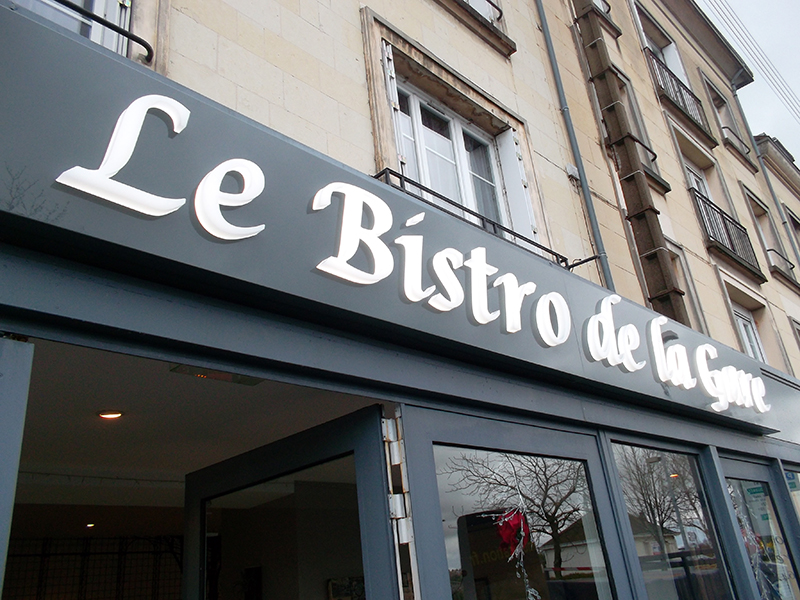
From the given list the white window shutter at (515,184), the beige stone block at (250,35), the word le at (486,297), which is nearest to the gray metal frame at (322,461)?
the word le at (486,297)

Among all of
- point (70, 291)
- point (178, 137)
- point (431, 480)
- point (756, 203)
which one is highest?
point (756, 203)

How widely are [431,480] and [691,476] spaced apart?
2.92 metres

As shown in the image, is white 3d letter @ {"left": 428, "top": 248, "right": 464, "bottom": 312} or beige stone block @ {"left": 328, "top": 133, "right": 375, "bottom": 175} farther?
beige stone block @ {"left": 328, "top": 133, "right": 375, "bottom": 175}

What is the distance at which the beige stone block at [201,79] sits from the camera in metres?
2.64

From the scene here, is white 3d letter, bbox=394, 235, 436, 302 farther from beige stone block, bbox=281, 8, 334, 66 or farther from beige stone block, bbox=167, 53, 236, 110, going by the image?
beige stone block, bbox=281, 8, 334, 66

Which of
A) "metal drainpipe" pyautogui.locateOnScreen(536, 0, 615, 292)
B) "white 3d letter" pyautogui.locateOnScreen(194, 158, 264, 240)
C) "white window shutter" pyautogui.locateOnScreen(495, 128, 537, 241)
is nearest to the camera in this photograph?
"white 3d letter" pyautogui.locateOnScreen(194, 158, 264, 240)

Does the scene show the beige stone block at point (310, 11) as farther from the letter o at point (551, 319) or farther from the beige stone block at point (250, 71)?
the letter o at point (551, 319)

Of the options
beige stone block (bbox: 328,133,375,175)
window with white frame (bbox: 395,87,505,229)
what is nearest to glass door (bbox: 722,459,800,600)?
window with white frame (bbox: 395,87,505,229)

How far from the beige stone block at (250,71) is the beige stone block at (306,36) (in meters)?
0.33

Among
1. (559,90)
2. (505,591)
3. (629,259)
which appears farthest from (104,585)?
(559,90)

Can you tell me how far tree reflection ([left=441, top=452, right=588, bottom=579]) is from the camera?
2953 millimetres

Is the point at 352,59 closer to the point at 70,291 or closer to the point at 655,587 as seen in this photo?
the point at 70,291

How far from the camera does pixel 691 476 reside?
15.0 ft

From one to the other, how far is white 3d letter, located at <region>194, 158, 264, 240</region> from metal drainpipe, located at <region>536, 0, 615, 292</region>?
3304 mm
